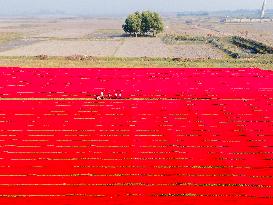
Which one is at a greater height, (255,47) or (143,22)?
(255,47)

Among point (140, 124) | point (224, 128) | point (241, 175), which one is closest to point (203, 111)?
point (224, 128)

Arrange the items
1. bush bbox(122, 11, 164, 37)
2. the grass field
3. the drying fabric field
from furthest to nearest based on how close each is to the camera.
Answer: bush bbox(122, 11, 164, 37) < the grass field < the drying fabric field

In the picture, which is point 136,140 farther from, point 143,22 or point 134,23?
point 143,22

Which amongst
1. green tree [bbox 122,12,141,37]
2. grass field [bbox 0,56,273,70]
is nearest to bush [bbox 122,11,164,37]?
green tree [bbox 122,12,141,37]

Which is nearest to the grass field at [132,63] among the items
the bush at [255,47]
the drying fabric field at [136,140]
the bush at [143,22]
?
the drying fabric field at [136,140]

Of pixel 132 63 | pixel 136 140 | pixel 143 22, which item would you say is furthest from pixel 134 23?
pixel 136 140

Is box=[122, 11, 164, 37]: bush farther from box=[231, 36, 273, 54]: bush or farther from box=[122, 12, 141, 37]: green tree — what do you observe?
box=[231, 36, 273, 54]: bush
